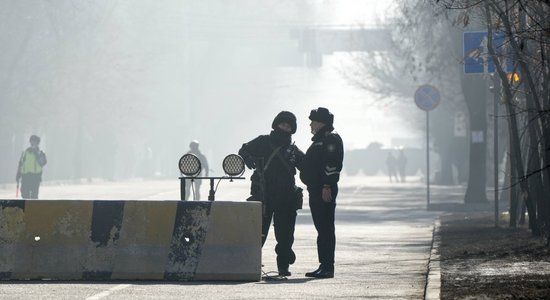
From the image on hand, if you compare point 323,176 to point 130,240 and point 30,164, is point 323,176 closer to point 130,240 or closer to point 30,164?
point 130,240

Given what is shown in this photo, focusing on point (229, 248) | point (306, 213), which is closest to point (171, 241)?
point (229, 248)

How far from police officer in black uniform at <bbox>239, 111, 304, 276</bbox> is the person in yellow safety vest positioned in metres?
17.9

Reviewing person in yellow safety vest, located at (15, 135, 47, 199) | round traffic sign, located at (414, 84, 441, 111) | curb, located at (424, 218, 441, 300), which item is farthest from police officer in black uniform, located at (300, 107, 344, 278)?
round traffic sign, located at (414, 84, 441, 111)

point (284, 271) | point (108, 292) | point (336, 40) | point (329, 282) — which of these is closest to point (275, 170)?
point (284, 271)

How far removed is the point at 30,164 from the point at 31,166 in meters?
0.11

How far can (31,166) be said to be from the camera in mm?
34281

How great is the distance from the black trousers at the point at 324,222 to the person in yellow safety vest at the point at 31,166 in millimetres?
17709

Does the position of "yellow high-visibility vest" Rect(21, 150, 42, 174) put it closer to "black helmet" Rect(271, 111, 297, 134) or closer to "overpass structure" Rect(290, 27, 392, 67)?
"black helmet" Rect(271, 111, 297, 134)

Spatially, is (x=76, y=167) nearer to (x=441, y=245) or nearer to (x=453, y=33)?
(x=453, y=33)

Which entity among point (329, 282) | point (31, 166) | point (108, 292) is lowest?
point (108, 292)

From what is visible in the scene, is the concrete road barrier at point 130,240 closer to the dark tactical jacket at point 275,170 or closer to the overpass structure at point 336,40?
the dark tactical jacket at point 275,170

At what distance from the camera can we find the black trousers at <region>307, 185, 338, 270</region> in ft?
55.3

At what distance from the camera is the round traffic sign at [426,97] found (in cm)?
3781

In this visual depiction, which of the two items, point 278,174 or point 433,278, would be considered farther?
point 278,174
